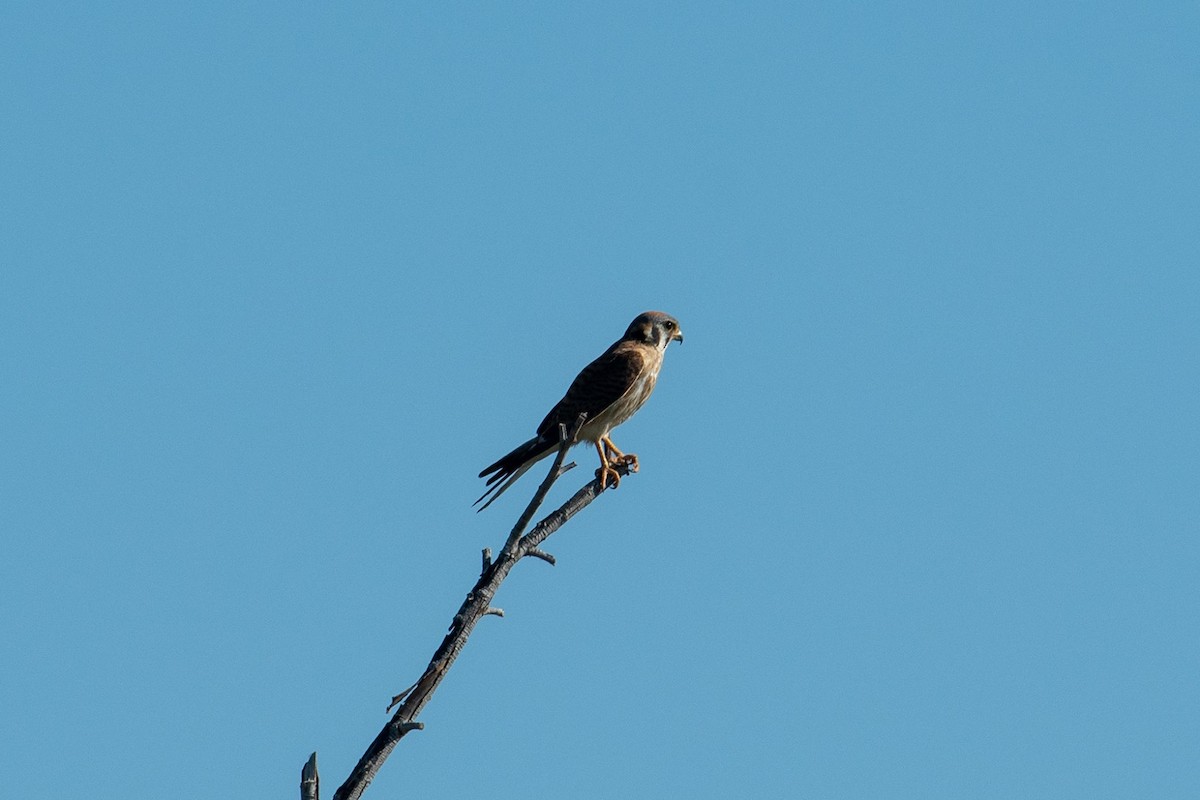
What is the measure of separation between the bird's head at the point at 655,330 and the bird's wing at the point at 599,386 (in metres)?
0.26

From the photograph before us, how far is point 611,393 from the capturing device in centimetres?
847

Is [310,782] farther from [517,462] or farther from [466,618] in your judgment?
[517,462]

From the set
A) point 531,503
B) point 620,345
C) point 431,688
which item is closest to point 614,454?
point 620,345

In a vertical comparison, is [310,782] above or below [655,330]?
below

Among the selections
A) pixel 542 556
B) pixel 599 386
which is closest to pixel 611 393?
pixel 599 386

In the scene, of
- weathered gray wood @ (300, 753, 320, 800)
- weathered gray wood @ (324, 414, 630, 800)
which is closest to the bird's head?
weathered gray wood @ (324, 414, 630, 800)

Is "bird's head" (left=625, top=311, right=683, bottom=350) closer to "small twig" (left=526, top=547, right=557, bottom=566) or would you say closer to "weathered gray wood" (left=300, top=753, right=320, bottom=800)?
"small twig" (left=526, top=547, right=557, bottom=566)

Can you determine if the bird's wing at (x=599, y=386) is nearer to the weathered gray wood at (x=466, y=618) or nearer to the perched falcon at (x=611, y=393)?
the perched falcon at (x=611, y=393)

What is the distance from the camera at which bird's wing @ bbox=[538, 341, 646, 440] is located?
8352mm

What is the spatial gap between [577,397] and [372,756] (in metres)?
4.98

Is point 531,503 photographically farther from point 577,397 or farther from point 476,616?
point 577,397

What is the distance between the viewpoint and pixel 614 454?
8.34 metres

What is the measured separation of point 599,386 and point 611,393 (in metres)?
0.09

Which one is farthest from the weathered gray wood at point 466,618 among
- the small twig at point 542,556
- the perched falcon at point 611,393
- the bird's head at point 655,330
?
the bird's head at point 655,330
